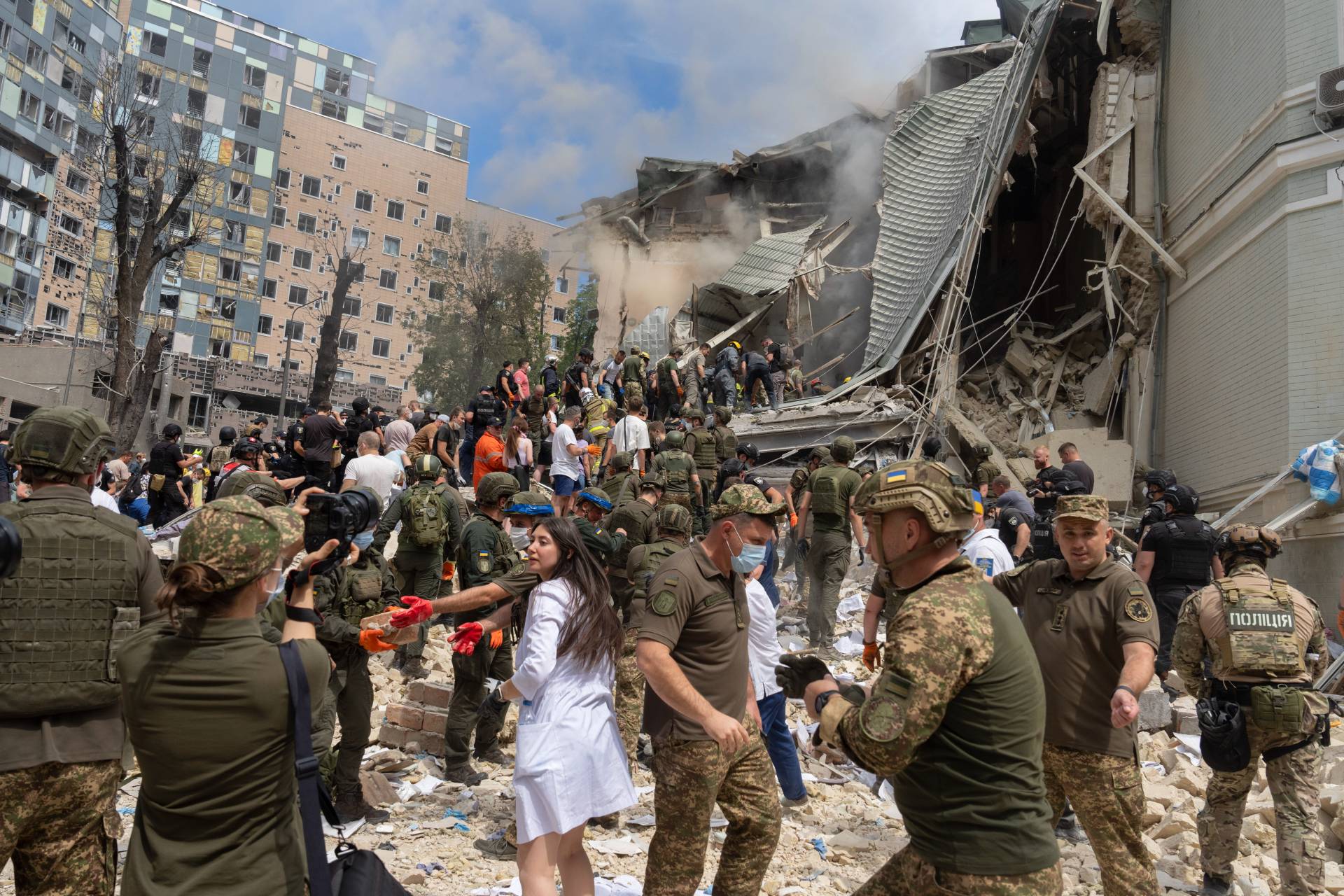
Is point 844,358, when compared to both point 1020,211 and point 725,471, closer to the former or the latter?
point 1020,211

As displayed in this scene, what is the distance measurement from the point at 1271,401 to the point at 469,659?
9.17 m

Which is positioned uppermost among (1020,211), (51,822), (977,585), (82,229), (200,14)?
(200,14)

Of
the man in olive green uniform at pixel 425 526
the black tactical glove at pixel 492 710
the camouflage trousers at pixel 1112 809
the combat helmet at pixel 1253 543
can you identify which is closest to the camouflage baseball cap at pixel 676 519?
the black tactical glove at pixel 492 710

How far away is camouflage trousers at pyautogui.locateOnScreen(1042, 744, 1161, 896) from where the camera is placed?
3.62m

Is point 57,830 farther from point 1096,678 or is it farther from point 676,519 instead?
point 1096,678

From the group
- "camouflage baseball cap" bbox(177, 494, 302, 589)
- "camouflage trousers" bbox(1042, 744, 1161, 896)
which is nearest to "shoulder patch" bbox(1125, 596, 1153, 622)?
"camouflage trousers" bbox(1042, 744, 1161, 896)

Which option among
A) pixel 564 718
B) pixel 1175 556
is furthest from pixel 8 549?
pixel 1175 556

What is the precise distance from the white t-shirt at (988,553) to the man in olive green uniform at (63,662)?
4.54 m

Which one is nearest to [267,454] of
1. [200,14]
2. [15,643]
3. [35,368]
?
[15,643]

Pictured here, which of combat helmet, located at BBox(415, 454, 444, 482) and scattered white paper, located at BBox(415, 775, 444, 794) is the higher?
combat helmet, located at BBox(415, 454, 444, 482)

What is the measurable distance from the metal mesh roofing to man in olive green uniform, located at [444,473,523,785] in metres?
15.5

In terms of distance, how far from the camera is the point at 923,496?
2.50m

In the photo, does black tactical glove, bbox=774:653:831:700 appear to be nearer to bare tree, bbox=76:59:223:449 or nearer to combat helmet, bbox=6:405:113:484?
combat helmet, bbox=6:405:113:484

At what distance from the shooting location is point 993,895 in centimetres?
239
